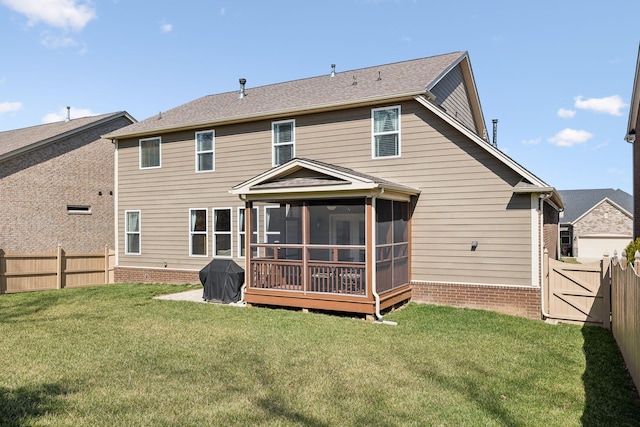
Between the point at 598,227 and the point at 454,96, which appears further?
the point at 598,227

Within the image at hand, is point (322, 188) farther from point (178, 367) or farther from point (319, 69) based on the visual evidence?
point (319, 69)

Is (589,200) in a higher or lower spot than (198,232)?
higher

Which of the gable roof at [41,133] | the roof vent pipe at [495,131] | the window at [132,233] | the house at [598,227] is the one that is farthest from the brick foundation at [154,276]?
the house at [598,227]

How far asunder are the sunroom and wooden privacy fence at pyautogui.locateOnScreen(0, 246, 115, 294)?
25.9 ft

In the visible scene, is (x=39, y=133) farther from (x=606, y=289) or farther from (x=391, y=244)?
(x=606, y=289)

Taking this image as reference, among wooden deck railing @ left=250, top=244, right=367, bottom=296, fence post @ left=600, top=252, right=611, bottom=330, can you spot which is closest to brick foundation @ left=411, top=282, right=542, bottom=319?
fence post @ left=600, top=252, right=611, bottom=330

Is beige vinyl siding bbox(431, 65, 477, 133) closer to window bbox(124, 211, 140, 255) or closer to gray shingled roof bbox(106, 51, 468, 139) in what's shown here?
gray shingled roof bbox(106, 51, 468, 139)

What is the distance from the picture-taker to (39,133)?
20.3 meters

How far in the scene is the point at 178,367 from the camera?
6125 millimetres

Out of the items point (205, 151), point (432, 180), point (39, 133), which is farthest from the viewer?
point (39, 133)

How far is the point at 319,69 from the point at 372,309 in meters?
11.9

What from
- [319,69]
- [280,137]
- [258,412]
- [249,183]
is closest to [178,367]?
[258,412]

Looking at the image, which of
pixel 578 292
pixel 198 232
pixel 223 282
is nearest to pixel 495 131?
pixel 578 292

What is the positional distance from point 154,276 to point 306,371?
35.1 feet
